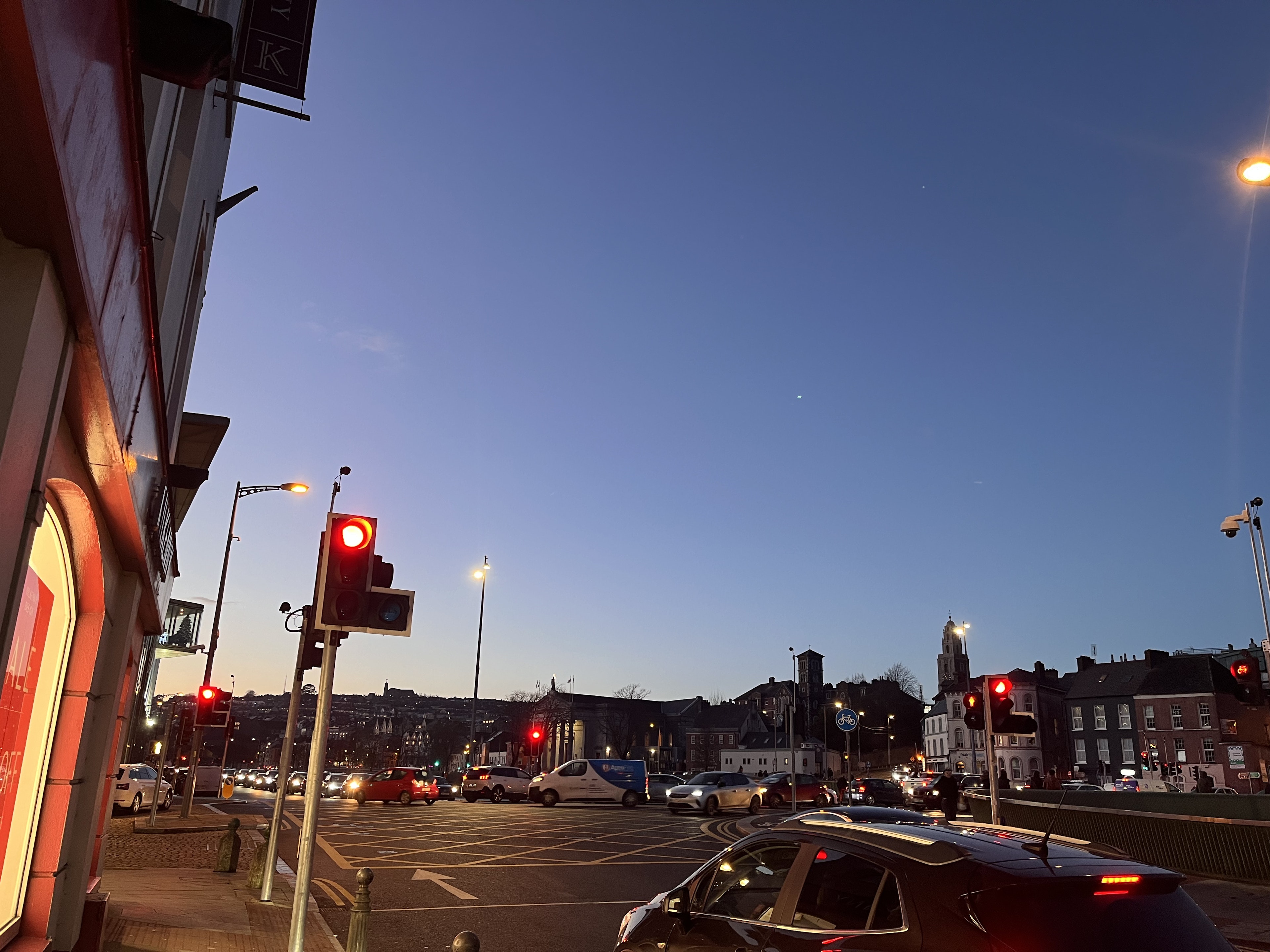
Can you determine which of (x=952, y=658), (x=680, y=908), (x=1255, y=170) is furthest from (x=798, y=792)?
(x=952, y=658)

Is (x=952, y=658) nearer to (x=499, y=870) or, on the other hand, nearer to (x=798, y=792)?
(x=798, y=792)

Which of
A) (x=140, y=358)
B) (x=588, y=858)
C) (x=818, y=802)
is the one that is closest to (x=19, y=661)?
(x=140, y=358)

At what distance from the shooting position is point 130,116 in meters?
4.05

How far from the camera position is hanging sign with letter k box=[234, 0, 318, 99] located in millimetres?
10992

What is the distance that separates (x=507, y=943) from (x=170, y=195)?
327 inches

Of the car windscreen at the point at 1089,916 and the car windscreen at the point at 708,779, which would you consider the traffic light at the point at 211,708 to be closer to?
the car windscreen at the point at 708,779

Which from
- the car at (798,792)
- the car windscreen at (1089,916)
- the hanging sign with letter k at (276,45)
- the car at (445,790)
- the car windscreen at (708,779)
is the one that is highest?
the hanging sign with letter k at (276,45)

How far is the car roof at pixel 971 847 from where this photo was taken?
4.12 meters

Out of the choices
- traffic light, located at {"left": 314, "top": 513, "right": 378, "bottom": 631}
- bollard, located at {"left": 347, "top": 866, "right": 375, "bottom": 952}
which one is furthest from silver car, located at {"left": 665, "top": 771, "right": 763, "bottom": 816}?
traffic light, located at {"left": 314, "top": 513, "right": 378, "bottom": 631}

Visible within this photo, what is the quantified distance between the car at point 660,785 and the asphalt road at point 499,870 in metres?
11.3

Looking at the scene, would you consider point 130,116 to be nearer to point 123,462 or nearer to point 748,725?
point 123,462

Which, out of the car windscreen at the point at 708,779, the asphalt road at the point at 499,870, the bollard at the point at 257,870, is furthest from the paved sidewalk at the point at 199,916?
the car windscreen at the point at 708,779

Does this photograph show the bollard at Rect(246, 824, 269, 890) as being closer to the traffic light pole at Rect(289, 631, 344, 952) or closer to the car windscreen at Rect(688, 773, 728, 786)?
the traffic light pole at Rect(289, 631, 344, 952)

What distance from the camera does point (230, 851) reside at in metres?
14.8
